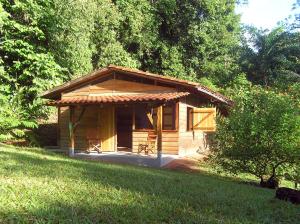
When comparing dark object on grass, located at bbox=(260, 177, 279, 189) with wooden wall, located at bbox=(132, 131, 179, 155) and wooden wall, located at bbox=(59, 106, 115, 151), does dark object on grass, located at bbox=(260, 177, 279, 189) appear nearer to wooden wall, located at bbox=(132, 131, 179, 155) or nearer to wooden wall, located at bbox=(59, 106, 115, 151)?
wooden wall, located at bbox=(132, 131, 179, 155)

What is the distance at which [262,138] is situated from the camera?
1198 centimetres

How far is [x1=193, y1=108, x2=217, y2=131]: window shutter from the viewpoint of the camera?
1847cm

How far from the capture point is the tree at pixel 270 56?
112ft

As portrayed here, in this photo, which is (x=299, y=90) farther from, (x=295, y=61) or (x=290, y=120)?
(x=295, y=61)

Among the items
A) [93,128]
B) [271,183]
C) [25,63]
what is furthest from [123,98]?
[25,63]

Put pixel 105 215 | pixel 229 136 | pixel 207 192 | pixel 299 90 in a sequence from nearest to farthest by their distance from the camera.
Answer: pixel 105 215, pixel 207 192, pixel 229 136, pixel 299 90

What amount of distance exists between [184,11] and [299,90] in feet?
64.7

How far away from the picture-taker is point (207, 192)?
27.9ft

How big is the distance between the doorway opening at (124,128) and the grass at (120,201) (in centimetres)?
1049

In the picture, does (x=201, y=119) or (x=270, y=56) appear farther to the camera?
(x=270, y=56)

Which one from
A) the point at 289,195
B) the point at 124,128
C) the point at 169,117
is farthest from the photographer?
the point at 124,128

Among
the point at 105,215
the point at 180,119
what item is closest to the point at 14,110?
the point at 180,119

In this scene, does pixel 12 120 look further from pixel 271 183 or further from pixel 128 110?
pixel 271 183

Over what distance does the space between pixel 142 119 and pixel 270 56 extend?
65.8 ft
